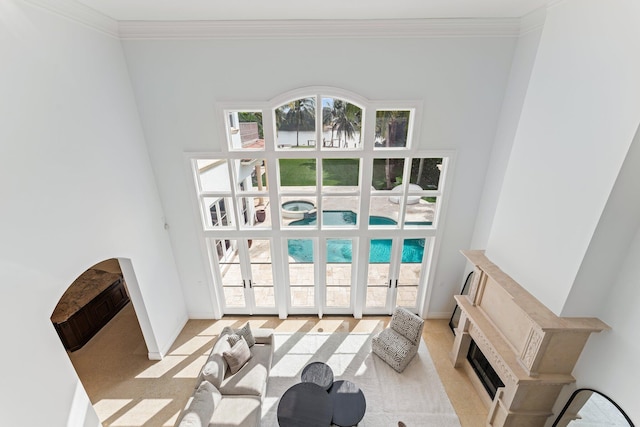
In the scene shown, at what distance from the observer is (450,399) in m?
5.00

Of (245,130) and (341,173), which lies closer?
(245,130)

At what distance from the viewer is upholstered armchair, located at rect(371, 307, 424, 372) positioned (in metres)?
5.45

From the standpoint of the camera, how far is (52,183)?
338cm

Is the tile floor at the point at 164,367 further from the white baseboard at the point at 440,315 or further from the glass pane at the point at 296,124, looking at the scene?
the glass pane at the point at 296,124

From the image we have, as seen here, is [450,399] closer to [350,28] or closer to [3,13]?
[350,28]

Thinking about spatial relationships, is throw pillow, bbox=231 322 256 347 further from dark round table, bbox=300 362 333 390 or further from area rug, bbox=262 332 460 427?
dark round table, bbox=300 362 333 390

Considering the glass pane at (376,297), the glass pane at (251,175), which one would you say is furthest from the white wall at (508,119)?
the glass pane at (251,175)

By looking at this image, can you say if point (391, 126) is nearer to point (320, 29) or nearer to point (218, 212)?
point (320, 29)

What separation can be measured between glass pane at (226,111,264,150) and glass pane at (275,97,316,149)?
1.17 ft

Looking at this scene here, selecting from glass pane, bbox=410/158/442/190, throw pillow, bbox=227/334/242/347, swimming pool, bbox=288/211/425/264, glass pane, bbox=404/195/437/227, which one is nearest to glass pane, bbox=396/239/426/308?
swimming pool, bbox=288/211/425/264

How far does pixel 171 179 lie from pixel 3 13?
3.04 metres

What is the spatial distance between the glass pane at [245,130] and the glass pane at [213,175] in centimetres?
64

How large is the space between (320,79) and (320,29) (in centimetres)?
74

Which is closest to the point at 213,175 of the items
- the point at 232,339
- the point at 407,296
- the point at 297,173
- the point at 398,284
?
the point at 297,173
